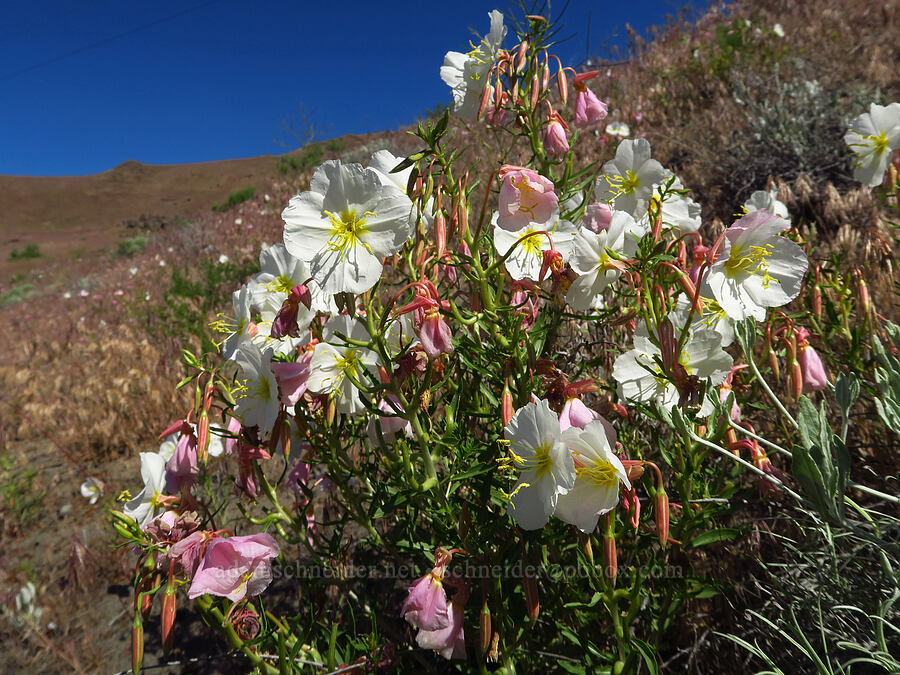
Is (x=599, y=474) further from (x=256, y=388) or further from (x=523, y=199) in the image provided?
(x=256, y=388)

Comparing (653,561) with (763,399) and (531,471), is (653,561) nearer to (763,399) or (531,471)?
(531,471)

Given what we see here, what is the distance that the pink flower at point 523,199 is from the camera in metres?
1.32

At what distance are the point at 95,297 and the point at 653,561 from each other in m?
10.3

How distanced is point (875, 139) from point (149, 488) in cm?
300

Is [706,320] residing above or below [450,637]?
above

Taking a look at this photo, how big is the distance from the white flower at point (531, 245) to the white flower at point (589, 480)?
0.54 metres

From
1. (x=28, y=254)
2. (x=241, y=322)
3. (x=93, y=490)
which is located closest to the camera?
(x=241, y=322)

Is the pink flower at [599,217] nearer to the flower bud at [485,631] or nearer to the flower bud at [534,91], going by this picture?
the flower bud at [534,91]

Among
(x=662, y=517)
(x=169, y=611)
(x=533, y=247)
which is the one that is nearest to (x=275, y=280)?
(x=533, y=247)

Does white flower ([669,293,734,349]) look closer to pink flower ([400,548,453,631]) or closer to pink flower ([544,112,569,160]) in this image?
pink flower ([544,112,569,160])

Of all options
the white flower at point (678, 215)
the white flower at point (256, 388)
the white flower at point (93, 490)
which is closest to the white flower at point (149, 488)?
the white flower at point (256, 388)

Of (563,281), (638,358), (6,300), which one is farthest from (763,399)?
(6,300)

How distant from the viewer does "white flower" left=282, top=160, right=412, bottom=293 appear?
1214 millimetres

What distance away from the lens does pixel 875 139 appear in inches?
81.1
